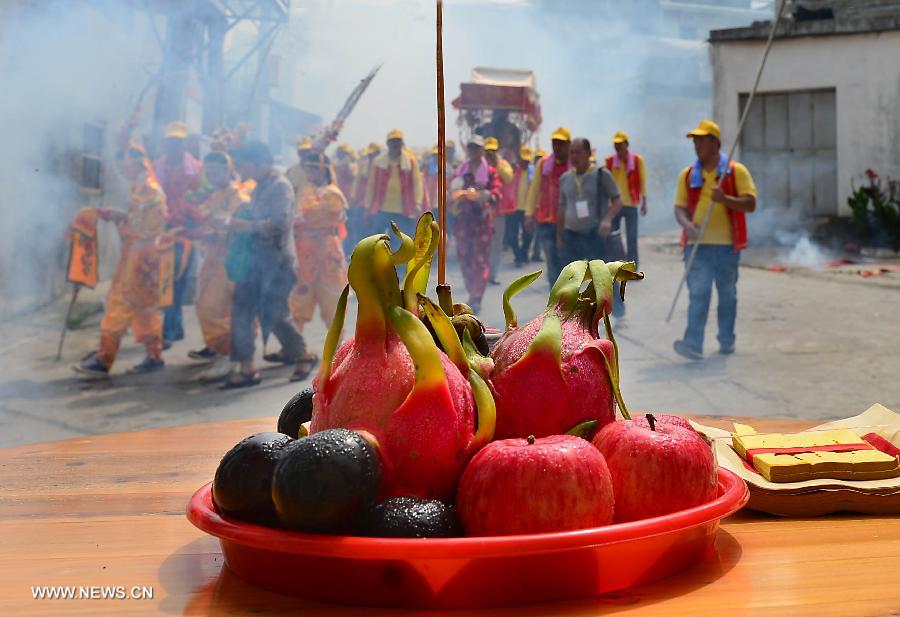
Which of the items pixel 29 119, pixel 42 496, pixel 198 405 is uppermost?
pixel 29 119

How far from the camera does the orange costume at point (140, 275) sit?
5926 millimetres

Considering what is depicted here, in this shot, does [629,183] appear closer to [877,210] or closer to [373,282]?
[877,210]

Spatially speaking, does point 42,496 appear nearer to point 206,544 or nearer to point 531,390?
point 206,544

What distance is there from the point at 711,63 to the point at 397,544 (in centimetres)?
1139

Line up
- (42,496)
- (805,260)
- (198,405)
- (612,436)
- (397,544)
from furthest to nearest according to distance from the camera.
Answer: (805,260) → (198,405) → (42,496) → (612,436) → (397,544)

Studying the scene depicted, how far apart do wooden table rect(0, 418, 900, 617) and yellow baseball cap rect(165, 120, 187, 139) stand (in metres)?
6.10

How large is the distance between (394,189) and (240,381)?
9.66ft

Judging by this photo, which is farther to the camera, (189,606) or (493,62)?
(493,62)

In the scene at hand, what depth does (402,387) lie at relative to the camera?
0.73m

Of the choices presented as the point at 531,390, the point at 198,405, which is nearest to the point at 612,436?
the point at 531,390

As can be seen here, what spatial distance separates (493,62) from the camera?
13352mm

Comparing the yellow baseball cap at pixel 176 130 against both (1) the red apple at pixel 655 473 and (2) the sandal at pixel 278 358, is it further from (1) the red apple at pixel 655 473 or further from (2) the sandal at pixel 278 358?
(1) the red apple at pixel 655 473

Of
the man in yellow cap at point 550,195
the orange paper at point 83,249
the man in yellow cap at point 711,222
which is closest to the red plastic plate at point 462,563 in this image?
the man in yellow cap at point 711,222

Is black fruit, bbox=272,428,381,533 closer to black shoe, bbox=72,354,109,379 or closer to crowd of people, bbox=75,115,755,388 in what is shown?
crowd of people, bbox=75,115,755,388
